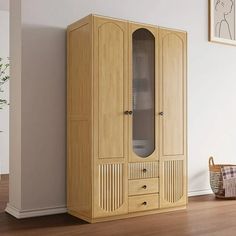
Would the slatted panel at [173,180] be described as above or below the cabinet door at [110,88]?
below

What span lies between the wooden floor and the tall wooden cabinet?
0.42 ft

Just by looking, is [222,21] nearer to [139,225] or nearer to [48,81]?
[48,81]

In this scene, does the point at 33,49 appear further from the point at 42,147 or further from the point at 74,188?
the point at 74,188

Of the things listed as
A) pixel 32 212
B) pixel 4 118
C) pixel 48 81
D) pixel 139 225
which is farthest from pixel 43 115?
pixel 4 118

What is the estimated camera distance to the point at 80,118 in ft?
11.1

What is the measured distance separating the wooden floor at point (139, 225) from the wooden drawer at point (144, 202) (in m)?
0.09

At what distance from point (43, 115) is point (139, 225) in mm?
1230

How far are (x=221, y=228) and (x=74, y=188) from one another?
1.24m

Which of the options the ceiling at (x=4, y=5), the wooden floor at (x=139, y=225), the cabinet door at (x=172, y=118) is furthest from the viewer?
the ceiling at (x=4, y=5)

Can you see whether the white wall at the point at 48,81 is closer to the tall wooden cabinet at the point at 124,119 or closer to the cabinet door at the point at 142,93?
the tall wooden cabinet at the point at 124,119

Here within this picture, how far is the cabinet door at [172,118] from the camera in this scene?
3594 millimetres

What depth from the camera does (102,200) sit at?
323 cm

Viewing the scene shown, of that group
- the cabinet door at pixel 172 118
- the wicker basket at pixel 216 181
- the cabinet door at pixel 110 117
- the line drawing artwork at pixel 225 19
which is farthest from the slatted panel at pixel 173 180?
the line drawing artwork at pixel 225 19

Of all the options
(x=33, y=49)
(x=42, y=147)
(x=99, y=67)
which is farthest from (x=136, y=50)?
(x=42, y=147)
